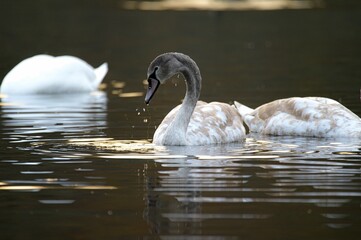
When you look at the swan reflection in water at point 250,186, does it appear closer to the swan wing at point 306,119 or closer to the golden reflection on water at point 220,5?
the swan wing at point 306,119

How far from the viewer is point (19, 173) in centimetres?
1345

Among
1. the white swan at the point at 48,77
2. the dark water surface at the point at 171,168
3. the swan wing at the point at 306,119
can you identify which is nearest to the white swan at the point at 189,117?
the dark water surface at the point at 171,168

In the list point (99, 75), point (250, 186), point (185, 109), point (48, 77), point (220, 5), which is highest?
point (220, 5)

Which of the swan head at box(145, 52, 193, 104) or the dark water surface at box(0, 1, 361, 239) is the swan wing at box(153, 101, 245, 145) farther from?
the swan head at box(145, 52, 193, 104)

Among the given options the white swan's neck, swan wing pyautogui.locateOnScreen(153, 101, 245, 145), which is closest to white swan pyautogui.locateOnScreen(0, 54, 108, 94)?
swan wing pyautogui.locateOnScreen(153, 101, 245, 145)

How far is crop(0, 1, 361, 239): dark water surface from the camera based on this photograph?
10.6 metres

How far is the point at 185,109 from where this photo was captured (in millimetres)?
15945

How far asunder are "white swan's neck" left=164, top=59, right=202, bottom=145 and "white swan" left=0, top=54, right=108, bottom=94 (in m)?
9.20

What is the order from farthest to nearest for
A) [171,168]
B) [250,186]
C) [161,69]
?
[161,69]
[171,168]
[250,186]

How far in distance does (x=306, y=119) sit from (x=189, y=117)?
223 centimetres

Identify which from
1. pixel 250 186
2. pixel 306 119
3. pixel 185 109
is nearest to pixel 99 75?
pixel 306 119

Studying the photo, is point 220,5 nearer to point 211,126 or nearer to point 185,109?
point 211,126

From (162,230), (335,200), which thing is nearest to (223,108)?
(335,200)

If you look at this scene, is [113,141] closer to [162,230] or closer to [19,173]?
[19,173]
